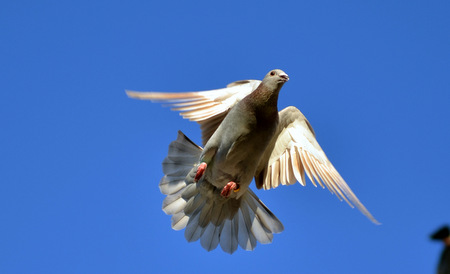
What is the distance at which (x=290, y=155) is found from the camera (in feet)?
27.5

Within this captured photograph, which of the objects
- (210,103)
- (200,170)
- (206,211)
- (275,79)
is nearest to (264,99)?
(275,79)

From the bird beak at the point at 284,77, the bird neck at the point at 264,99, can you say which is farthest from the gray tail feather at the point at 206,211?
the bird beak at the point at 284,77

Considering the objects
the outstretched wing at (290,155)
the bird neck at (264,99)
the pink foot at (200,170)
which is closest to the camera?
the bird neck at (264,99)

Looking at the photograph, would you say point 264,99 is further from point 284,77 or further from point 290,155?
point 290,155

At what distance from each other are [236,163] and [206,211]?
4.05 ft

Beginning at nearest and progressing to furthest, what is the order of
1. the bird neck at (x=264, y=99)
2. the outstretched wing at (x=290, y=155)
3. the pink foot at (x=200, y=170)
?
the bird neck at (x=264, y=99) < the pink foot at (x=200, y=170) < the outstretched wing at (x=290, y=155)

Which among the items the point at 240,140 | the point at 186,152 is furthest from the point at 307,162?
the point at 186,152

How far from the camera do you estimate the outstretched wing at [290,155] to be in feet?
26.8

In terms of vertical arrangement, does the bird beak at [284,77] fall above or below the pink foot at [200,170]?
above

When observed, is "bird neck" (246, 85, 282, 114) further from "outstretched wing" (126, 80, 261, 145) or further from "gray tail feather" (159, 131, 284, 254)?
"gray tail feather" (159, 131, 284, 254)

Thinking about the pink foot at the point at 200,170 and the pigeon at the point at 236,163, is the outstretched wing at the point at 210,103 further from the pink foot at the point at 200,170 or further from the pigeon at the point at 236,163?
the pink foot at the point at 200,170

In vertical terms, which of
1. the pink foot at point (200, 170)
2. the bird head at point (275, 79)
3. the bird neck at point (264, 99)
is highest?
the bird head at point (275, 79)

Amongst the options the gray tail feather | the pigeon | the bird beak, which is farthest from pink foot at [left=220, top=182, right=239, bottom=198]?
the bird beak

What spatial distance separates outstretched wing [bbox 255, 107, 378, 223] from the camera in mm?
8180
